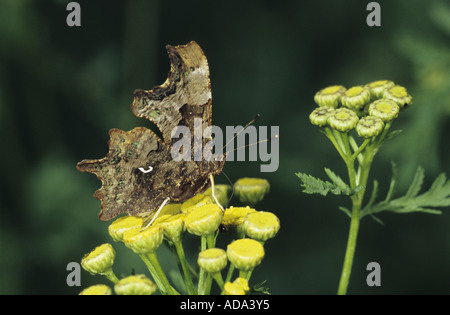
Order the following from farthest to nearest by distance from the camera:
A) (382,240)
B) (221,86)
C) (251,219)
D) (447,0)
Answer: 1. (221,86)
2. (382,240)
3. (447,0)
4. (251,219)

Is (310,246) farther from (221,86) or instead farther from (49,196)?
(49,196)

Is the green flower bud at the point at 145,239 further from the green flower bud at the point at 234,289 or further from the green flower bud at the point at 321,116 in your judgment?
the green flower bud at the point at 321,116

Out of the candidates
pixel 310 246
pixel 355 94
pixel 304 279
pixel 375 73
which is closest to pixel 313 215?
pixel 310 246

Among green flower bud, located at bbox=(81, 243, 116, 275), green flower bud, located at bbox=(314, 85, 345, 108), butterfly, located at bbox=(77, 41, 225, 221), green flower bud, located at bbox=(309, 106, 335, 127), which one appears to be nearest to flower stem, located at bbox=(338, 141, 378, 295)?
green flower bud, located at bbox=(309, 106, 335, 127)

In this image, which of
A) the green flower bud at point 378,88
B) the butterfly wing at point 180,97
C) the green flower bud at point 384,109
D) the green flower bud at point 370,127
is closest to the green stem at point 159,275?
the butterfly wing at point 180,97

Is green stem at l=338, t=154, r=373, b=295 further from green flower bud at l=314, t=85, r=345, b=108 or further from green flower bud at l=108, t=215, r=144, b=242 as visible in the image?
green flower bud at l=108, t=215, r=144, b=242

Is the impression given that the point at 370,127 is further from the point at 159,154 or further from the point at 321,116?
the point at 159,154

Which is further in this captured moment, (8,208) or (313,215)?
(313,215)
